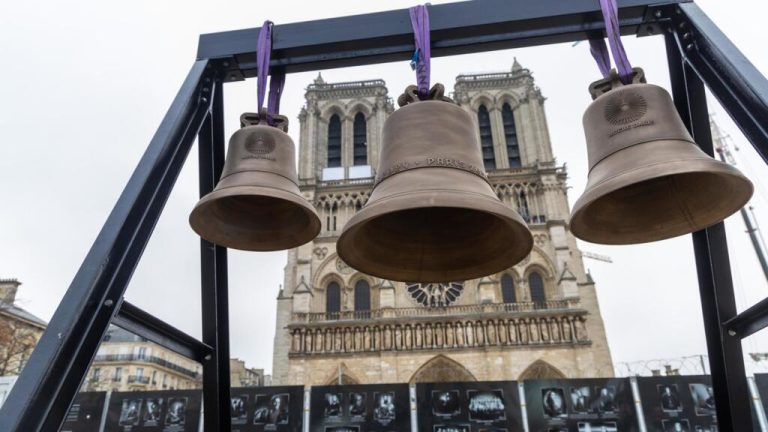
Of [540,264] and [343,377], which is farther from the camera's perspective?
[540,264]

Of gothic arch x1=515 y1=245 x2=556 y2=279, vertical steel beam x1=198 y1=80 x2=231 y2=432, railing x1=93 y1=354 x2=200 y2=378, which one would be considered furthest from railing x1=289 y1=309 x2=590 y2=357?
railing x1=93 y1=354 x2=200 y2=378

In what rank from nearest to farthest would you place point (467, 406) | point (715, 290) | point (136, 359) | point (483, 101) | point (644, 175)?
point (644, 175), point (715, 290), point (467, 406), point (483, 101), point (136, 359)

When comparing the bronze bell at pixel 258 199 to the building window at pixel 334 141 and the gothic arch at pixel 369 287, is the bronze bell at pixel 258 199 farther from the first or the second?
the building window at pixel 334 141

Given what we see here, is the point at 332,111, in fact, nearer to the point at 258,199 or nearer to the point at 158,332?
the point at 258,199

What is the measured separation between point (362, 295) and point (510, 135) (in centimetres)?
1421

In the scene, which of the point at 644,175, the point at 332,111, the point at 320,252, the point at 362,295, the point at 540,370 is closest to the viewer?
the point at 644,175

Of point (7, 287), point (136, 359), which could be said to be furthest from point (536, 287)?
point (136, 359)

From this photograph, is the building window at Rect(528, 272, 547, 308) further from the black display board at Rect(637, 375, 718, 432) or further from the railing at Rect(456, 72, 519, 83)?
the black display board at Rect(637, 375, 718, 432)

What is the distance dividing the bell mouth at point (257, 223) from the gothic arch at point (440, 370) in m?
21.9

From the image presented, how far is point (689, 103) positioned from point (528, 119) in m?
29.6

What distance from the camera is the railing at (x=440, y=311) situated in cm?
2425

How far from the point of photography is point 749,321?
6.58ft

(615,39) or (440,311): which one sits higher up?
(440,311)

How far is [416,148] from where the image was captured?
209 centimetres
